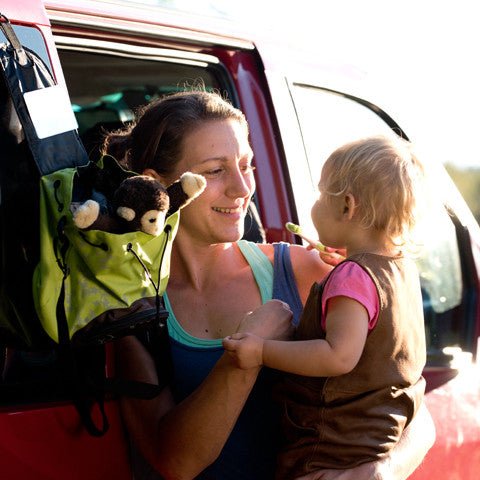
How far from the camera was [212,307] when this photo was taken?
282 cm

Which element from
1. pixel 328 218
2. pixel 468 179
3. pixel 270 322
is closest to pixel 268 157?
pixel 328 218

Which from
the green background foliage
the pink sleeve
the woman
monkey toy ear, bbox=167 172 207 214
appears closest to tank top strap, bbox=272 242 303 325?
the woman

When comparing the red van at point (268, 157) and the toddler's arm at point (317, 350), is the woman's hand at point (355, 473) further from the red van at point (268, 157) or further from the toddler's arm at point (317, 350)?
the red van at point (268, 157)

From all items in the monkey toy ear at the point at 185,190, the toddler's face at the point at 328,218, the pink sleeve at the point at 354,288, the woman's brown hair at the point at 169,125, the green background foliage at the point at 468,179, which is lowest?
the green background foliage at the point at 468,179

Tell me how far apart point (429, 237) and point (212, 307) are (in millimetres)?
1064

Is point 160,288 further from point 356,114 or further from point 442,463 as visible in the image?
point 356,114

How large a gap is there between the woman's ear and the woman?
27 cm

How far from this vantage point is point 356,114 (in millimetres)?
3721

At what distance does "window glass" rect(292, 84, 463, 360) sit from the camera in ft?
11.9

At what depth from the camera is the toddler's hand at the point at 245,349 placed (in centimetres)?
233

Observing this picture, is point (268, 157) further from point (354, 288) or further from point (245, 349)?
point (245, 349)

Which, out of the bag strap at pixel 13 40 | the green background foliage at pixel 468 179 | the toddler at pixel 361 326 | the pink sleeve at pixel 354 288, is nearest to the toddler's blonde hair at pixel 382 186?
the toddler at pixel 361 326

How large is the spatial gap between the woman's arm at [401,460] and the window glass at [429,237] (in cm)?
85

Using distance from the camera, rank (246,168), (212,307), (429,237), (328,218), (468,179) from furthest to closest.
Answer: (468,179) → (429,237) → (246,168) → (212,307) → (328,218)
